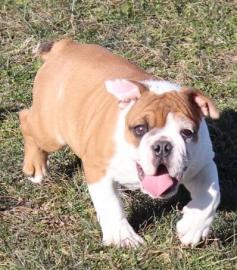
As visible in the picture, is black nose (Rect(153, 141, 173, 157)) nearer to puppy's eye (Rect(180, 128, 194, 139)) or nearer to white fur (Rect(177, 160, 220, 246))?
puppy's eye (Rect(180, 128, 194, 139))

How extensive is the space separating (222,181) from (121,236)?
1194 millimetres

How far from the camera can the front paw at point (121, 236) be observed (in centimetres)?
440

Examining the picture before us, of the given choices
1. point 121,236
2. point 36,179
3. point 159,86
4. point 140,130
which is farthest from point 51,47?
point 121,236

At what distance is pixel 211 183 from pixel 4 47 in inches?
123

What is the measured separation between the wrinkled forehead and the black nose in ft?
0.52

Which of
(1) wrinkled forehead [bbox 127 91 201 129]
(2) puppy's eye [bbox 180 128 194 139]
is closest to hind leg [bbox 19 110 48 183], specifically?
(1) wrinkled forehead [bbox 127 91 201 129]

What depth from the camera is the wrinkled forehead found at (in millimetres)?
4082

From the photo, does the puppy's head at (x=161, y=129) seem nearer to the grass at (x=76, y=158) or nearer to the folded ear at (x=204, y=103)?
the folded ear at (x=204, y=103)

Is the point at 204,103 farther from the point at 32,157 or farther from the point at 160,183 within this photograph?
the point at 32,157

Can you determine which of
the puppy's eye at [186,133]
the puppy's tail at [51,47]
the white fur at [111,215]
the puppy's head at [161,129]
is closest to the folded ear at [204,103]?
the puppy's head at [161,129]

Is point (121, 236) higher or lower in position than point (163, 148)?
lower

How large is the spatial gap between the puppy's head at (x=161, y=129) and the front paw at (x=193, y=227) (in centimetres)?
29

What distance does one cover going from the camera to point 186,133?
4.08 metres

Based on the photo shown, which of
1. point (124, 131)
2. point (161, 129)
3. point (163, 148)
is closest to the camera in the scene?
point (163, 148)
